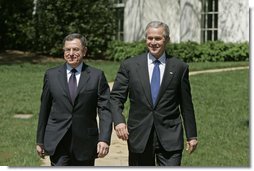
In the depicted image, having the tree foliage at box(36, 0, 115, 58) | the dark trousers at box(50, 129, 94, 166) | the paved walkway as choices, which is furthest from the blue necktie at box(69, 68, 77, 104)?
the tree foliage at box(36, 0, 115, 58)

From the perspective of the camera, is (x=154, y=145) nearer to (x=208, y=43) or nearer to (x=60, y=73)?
(x=60, y=73)

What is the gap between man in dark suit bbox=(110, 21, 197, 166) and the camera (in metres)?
4.26

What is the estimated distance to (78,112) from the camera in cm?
425

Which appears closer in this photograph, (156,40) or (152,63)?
(156,40)

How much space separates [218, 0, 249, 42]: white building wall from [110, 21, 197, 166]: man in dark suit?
16514 millimetres

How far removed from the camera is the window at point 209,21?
2155cm

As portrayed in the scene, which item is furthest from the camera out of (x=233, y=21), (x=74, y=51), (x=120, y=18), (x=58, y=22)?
(x=120, y=18)

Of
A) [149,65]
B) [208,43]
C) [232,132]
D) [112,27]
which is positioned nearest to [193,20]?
[208,43]

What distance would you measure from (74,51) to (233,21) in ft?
56.6

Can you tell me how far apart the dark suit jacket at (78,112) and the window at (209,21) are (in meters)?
17.7

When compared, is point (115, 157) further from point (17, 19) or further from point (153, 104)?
point (17, 19)

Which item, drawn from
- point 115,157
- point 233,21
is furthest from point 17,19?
point 115,157

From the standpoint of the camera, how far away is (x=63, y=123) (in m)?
4.25

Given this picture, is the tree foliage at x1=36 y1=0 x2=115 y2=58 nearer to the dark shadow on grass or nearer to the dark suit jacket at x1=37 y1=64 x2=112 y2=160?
the dark shadow on grass
